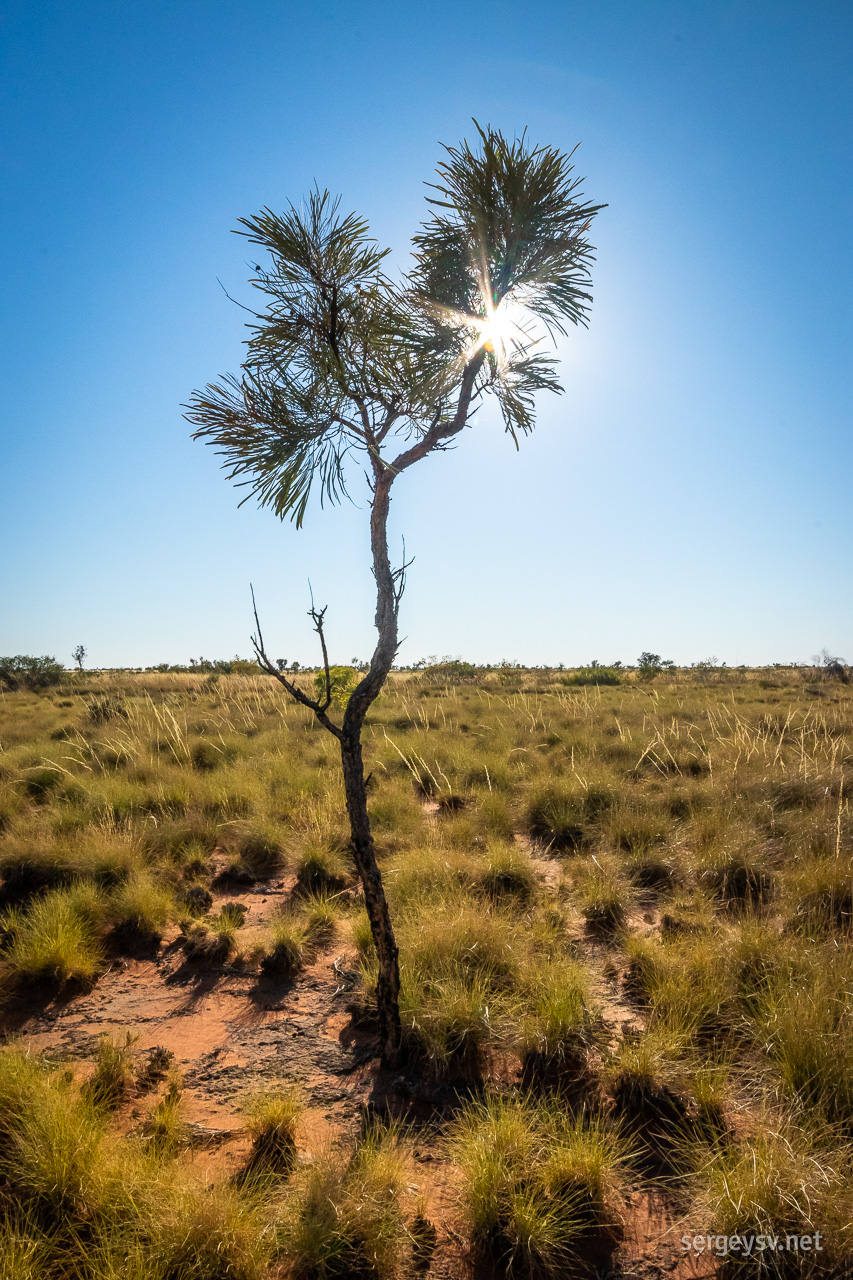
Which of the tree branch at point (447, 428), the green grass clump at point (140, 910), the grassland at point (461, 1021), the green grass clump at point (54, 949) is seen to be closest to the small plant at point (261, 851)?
the grassland at point (461, 1021)

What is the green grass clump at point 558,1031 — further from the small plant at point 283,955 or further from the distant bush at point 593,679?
the distant bush at point 593,679

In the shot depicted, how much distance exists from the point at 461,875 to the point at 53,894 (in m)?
3.65

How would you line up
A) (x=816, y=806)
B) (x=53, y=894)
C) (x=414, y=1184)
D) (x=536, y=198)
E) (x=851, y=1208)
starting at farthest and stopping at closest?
(x=816, y=806), (x=53, y=894), (x=536, y=198), (x=414, y=1184), (x=851, y=1208)

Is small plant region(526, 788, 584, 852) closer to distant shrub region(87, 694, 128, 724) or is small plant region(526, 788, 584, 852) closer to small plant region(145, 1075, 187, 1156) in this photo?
small plant region(145, 1075, 187, 1156)

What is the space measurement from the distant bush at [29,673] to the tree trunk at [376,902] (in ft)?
99.5

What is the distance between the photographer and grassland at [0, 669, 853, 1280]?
2.29 metres

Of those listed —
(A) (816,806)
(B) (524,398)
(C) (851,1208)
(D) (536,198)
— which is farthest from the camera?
Result: (A) (816,806)

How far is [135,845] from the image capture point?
617 cm

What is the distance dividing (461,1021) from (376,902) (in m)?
0.97

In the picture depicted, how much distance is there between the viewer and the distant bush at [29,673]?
2861cm

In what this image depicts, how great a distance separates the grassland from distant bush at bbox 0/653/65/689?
24229 millimetres

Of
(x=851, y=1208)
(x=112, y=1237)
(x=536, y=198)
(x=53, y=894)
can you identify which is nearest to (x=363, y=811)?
(x=112, y=1237)

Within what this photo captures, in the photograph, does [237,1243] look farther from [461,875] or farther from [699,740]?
[699,740]

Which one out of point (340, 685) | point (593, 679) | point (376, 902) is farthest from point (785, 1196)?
point (593, 679)
